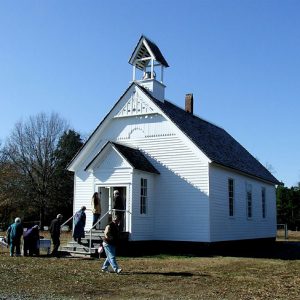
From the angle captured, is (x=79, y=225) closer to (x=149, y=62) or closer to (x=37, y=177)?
(x=149, y=62)

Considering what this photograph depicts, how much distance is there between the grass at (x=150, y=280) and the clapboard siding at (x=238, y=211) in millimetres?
5173

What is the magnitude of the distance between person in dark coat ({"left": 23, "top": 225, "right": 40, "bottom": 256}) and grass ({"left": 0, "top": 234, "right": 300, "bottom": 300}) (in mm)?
1920

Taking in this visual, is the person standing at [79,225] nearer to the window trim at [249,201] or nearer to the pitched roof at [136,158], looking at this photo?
Answer: the pitched roof at [136,158]

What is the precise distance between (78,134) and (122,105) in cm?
3573

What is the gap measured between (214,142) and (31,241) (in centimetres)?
1246

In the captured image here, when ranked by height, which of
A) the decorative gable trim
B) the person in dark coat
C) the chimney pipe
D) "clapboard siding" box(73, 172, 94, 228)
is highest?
the chimney pipe

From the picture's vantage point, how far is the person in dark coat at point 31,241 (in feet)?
68.1

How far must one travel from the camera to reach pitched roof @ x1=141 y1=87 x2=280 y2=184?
24562 millimetres

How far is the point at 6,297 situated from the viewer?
34.8 feet

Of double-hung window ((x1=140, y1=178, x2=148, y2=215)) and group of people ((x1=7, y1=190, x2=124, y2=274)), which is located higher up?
double-hung window ((x1=140, y1=178, x2=148, y2=215))

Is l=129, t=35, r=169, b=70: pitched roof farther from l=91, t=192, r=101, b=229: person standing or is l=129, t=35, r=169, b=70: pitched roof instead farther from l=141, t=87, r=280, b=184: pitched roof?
l=91, t=192, r=101, b=229: person standing

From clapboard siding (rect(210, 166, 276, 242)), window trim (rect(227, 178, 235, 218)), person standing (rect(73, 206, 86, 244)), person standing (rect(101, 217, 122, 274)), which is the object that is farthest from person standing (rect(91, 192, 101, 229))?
window trim (rect(227, 178, 235, 218))

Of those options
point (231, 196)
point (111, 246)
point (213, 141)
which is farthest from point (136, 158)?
point (111, 246)

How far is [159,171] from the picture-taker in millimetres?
24422
